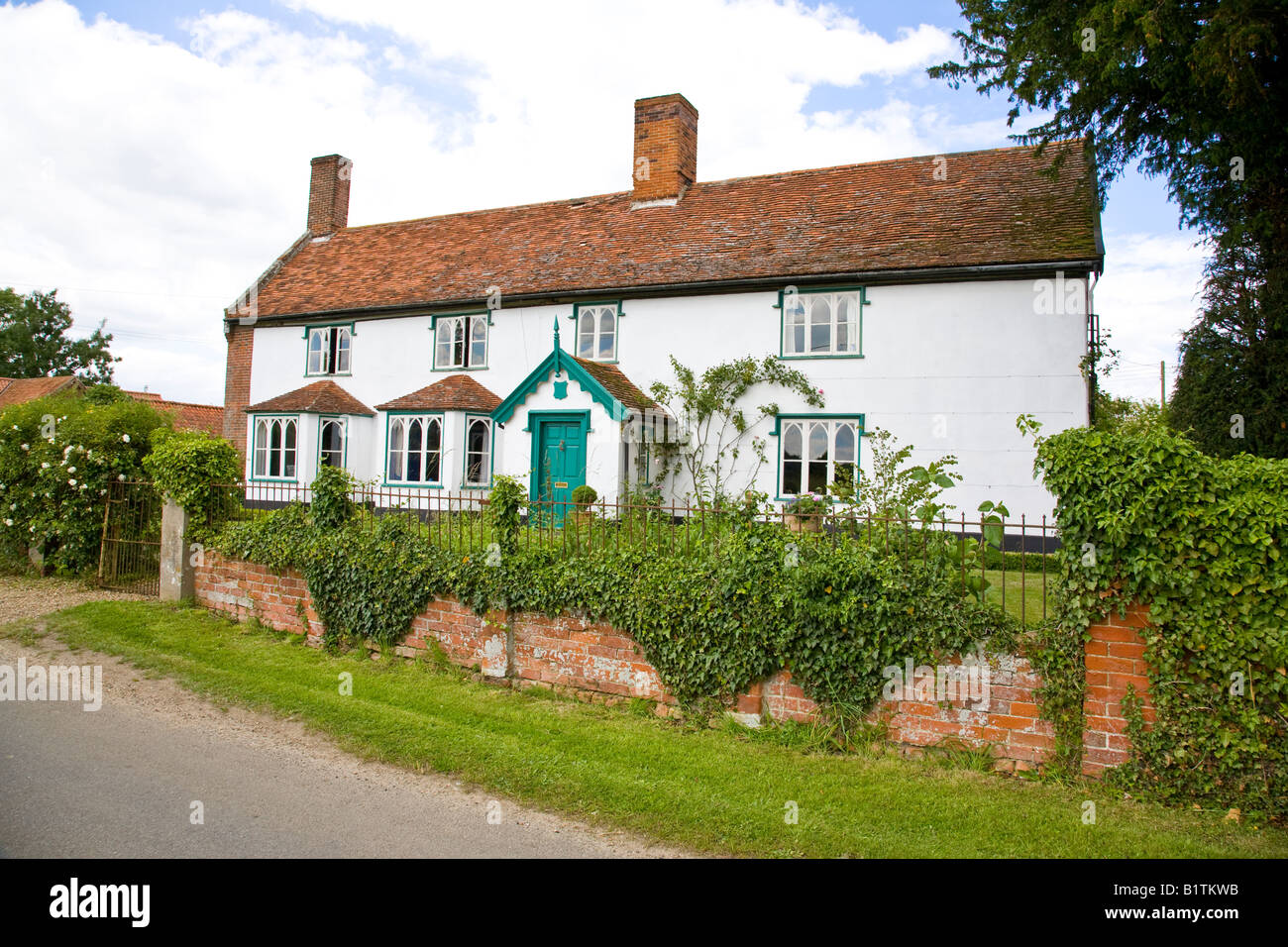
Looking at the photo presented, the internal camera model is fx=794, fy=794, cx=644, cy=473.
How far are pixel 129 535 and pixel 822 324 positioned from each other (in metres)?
12.6

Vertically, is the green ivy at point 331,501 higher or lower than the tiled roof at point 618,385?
lower

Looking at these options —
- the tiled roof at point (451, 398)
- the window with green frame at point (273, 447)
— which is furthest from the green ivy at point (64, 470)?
the window with green frame at point (273, 447)

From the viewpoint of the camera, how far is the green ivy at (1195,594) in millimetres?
4777

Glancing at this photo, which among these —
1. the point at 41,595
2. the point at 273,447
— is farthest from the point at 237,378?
the point at 41,595

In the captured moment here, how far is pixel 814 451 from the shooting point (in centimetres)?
1592

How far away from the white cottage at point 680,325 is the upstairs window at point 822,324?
43 mm

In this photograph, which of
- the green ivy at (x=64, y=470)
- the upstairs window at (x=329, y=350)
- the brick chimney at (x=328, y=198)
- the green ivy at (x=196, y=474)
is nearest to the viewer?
the green ivy at (x=196, y=474)

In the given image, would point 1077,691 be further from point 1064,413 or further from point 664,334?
point 664,334

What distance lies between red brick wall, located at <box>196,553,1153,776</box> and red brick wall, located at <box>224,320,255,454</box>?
1388 centimetres

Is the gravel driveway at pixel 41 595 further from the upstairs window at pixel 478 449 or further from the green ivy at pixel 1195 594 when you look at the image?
the green ivy at pixel 1195 594

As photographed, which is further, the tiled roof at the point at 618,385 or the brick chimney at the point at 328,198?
the brick chimney at the point at 328,198

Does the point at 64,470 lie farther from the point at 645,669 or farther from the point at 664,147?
the point at 664,147

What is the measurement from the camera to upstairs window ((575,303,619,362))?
17828 mm

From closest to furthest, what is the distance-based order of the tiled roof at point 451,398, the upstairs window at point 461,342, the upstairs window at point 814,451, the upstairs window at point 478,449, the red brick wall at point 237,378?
the upstairs window at point 814,451 → the tiled roof at point 451,398 → the upstairs window at point 478,449 → the upstairs window at point 461,342 → the red brick wall at point 237,378
